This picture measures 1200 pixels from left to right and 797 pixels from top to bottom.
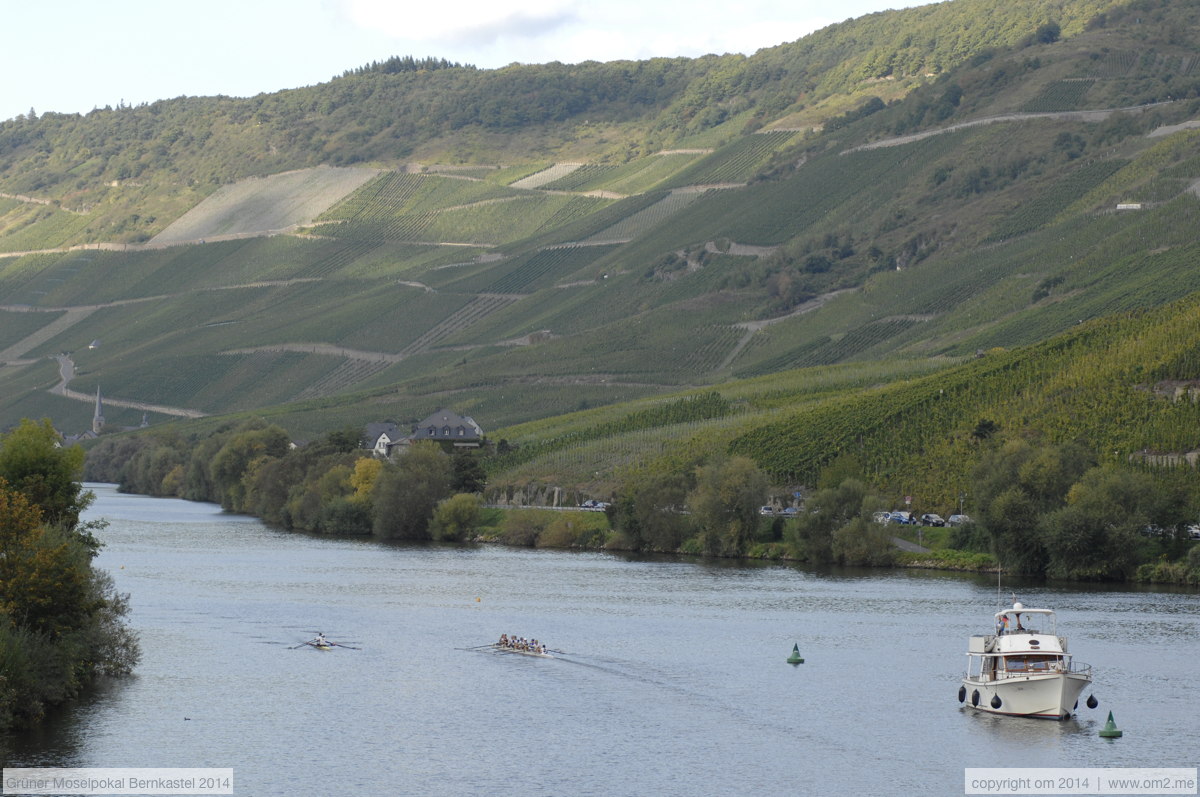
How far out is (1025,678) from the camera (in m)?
61.6

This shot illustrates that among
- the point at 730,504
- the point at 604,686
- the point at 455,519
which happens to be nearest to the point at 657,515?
the point at 730,504

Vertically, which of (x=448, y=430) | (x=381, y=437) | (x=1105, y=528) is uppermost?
(x=448, y=430)

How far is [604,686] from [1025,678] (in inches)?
594

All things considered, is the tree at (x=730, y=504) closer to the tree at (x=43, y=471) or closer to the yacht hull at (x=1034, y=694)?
the tree at (x=43, y=471)

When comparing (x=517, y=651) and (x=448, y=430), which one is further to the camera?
(x=448, y=430)

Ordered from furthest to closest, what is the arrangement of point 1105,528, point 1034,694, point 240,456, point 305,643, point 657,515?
point 240,456 → point 657,515 → point 1105,528 → point 305,643 → point 1034,694

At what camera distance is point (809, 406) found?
150 m

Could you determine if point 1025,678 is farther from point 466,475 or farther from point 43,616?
point 466,475

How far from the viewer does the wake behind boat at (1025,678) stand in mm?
61000

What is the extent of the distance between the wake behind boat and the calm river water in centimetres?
77

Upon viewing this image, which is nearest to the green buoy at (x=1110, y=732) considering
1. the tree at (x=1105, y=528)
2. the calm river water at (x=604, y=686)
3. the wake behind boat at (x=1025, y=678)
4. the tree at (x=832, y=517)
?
the calm river water at (x=604, y=686)

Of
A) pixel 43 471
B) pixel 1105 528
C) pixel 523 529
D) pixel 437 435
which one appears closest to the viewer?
pixel 43 471

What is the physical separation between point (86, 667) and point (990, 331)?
436ft

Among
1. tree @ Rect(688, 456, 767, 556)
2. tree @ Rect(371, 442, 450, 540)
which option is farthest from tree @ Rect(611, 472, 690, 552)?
tree @ Rect(371, 442, 450, 540)
